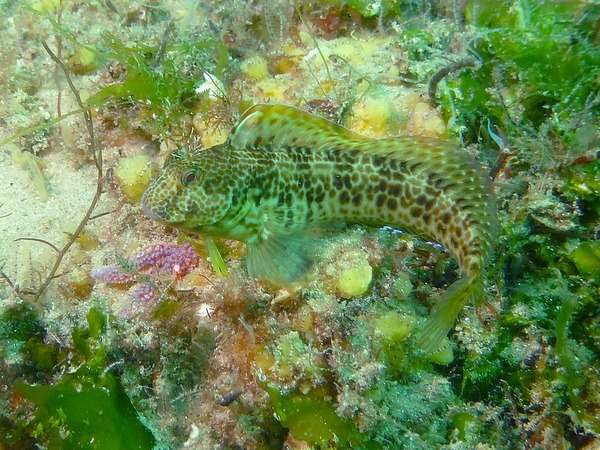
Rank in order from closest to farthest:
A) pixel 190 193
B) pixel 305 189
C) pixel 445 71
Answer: pixel 190 193, pixel 305 189, pixel 445 71

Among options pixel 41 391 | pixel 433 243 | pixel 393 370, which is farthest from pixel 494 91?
pixel 41 391

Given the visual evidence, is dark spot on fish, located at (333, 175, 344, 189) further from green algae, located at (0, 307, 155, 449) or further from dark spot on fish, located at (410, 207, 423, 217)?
green algae, located at (0, 307, 155, 449)

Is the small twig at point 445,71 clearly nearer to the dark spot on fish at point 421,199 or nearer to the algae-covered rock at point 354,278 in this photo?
the dark spot on fish at point 421,199

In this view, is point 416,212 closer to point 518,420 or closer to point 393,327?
point 393,327

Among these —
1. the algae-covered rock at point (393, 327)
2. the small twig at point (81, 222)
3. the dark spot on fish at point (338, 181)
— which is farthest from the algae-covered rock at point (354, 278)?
the small twig at point (81, 222)

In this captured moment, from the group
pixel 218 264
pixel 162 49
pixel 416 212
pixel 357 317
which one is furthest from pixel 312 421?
pixel 162 49
